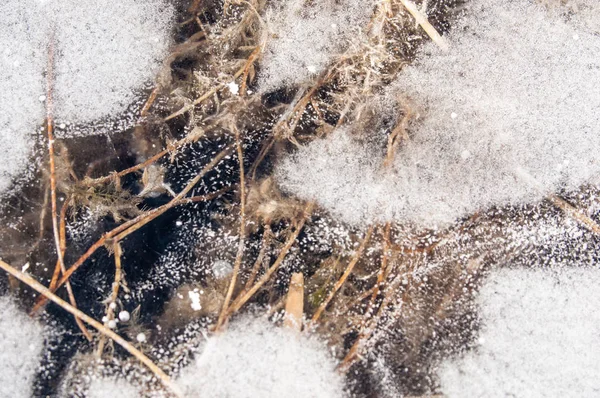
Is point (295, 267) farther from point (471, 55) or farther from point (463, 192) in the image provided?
point (471, 55)

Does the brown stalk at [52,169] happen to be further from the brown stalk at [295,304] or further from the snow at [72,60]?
the brown stalk at [295,304]

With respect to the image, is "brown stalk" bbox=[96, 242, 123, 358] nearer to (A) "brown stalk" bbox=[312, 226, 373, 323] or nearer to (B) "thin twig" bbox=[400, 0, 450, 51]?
(A) "brown stalk" bbox=[312, 226, 373, 323]

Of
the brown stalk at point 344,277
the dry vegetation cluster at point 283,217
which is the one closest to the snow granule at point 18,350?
the dry vegetation cluster at point 283,217

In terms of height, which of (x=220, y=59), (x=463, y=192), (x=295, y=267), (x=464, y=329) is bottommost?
(x=464, y=329)

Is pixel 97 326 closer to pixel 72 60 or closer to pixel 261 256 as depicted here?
pixel 261 256

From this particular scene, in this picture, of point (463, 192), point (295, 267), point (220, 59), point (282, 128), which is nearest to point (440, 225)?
point (463, 192)

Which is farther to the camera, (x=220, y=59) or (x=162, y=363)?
(x=220, y=59)

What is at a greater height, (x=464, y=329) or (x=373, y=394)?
(x=464, y=329)

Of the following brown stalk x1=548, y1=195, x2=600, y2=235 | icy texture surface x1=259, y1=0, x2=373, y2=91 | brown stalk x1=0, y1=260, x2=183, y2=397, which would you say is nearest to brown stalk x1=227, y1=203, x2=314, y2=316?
brown stalk x1=0, y1=260, x2=183, y2=397
